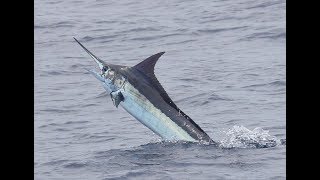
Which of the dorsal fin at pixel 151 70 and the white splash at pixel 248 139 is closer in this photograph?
the dorsal fin at pixel 151 70

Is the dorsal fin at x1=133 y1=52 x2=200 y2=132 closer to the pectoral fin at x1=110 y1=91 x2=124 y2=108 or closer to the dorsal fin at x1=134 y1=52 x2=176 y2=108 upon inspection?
the dorsal fin at x1=134 y1=52 x2=176 y2=108

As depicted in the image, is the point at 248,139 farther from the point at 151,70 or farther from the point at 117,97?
the point at 117,97

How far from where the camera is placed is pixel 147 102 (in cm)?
1057

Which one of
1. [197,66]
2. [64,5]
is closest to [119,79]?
[197,66]

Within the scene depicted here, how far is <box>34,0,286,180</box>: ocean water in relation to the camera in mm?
10477

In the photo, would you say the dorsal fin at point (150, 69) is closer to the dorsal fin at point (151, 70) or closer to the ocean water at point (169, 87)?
the dorsal fin at point (151, 70)

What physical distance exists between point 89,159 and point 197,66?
6.53 meters

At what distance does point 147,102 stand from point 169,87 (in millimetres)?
5410

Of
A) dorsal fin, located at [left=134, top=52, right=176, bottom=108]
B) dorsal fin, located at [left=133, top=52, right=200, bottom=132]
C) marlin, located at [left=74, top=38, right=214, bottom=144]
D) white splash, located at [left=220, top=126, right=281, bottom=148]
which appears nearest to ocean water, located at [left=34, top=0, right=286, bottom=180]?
white splash, located at [left=220, top=126, right=281, bottom=148]

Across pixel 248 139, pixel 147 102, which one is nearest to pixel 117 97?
pixel 147 102

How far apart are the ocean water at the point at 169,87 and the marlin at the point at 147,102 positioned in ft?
0.64

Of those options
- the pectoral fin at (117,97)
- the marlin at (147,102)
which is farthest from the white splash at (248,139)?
the pectoral fin at (117,97)

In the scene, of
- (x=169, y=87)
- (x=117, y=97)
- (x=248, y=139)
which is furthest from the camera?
(x=169, y=87)

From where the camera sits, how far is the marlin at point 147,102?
10.6 metres
